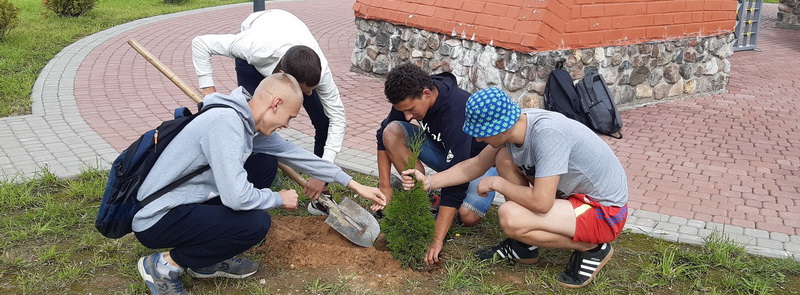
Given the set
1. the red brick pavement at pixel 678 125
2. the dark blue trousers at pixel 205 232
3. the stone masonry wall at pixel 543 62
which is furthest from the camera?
the stone masonry wall at pixel 543 62

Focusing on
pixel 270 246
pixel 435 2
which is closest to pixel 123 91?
pixel 435 2

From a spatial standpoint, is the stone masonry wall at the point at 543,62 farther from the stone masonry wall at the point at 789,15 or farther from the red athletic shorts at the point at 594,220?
the stone masonry wall at the point at 789,15

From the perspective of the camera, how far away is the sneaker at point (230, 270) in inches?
137

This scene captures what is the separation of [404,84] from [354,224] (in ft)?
2.85

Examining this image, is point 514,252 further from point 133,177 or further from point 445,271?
point 133,177

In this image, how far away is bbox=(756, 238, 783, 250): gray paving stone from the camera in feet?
13.4

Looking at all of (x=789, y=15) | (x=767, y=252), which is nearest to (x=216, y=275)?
(x=767, y=252)

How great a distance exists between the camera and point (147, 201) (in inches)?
119

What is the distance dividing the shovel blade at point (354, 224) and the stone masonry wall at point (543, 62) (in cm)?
325

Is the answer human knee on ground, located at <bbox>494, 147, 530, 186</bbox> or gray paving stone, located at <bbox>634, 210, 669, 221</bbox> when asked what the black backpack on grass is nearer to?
gray paving stone, located at <bbox>634, 210, 669, 221</bbox>

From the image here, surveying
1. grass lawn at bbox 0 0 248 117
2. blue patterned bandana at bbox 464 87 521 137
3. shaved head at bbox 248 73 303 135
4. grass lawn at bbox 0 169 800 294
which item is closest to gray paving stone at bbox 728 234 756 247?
grass lawn at bbox 0 169 800 294

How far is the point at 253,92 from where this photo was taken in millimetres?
4461

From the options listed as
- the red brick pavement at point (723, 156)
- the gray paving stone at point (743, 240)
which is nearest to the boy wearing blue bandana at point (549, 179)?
the gray paving stone at point (743, 240)

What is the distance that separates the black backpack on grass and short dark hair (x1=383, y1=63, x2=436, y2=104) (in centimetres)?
321
